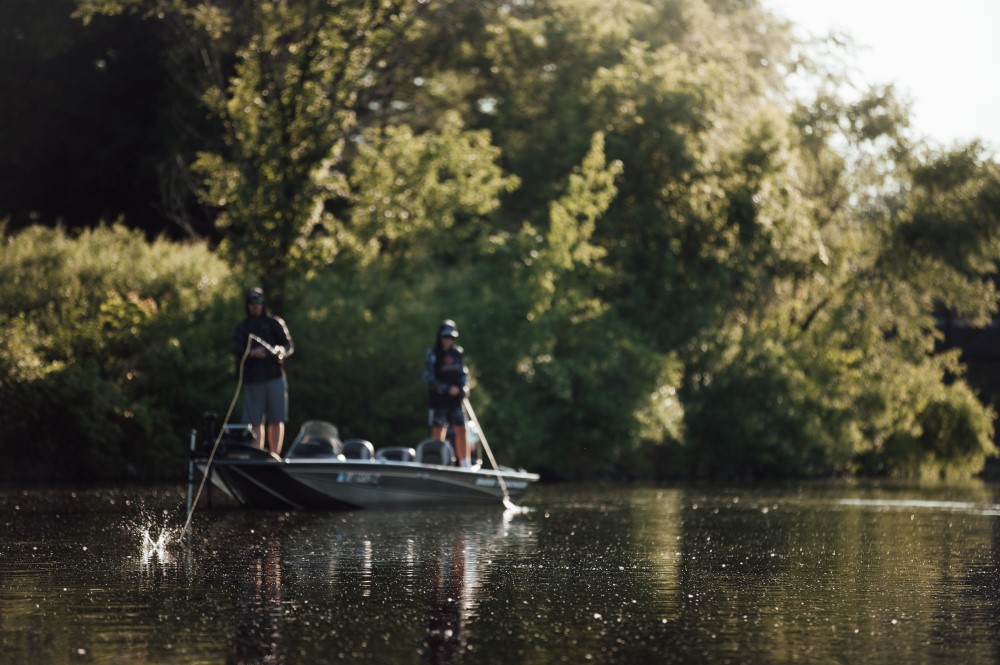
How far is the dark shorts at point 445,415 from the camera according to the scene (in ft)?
79.6

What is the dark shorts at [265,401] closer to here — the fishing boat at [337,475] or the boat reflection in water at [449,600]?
the fishing boat at [337,475]

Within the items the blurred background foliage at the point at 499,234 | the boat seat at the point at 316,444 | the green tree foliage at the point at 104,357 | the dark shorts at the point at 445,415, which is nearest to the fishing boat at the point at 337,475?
the boat seat at the point at 316,444

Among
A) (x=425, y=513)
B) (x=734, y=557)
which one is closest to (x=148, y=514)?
(x=425, y=513)

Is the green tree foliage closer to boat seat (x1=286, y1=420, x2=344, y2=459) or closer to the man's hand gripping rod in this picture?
boat seat (x1=286, y1=420, x2=344, y2=459)

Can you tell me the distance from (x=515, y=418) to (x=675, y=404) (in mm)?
4681

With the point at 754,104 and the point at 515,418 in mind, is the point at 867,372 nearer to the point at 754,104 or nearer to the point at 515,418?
the point at 754,104

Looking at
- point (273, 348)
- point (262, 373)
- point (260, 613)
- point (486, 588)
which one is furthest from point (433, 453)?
point (260, 613)

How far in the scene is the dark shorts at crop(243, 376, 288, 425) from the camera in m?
22.1

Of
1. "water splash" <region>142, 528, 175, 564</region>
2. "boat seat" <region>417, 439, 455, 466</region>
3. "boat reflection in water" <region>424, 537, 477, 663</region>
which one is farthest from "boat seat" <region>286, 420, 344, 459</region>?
"boat reflection in water" <region>424, 537, 477, 663</region>

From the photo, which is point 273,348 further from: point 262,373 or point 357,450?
point 357,450

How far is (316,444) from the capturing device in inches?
898

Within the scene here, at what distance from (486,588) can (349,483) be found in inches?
397

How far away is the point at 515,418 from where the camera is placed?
34.8 metres

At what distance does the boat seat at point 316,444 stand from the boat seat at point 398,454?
1014 mm
